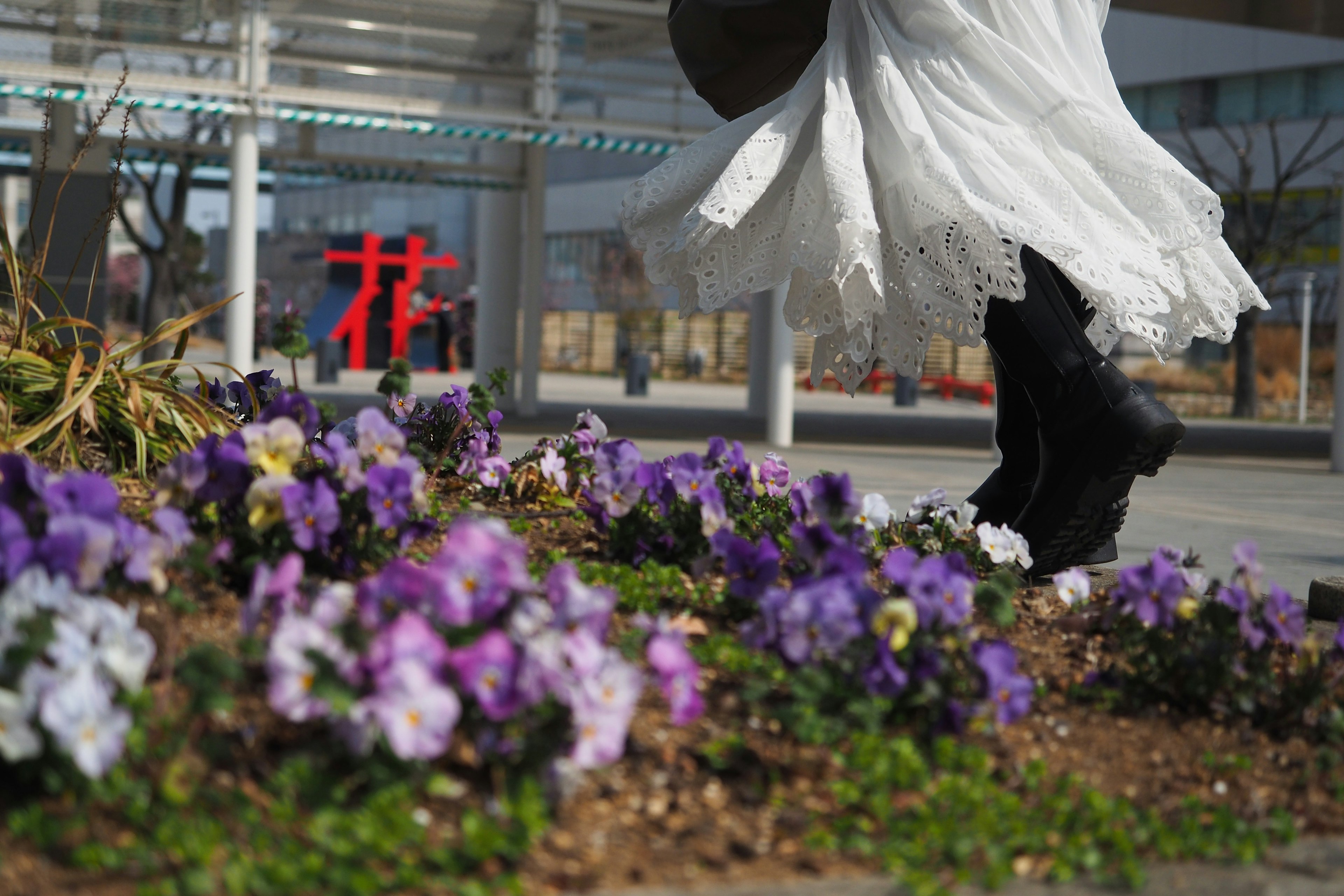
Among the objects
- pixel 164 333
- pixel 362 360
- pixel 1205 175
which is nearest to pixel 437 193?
pixel 362 360

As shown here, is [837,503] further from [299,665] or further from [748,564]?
[299,665]

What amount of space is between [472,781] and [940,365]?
115ft

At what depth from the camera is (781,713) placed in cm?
170

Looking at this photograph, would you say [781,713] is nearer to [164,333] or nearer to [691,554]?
[691,554]

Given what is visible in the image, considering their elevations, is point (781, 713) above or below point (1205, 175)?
below

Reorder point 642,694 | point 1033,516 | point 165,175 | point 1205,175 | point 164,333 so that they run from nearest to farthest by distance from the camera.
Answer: point 642,694 → point 1033,516 → point 164,333 → point 1205,175 → point 165,175

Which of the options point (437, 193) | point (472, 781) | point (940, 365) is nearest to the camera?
point (472, 781)

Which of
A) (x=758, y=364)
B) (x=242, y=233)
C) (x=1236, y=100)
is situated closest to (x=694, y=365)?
(x=1236, y=100)

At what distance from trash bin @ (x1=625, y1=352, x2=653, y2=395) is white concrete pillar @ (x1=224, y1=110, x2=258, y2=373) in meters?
12.2

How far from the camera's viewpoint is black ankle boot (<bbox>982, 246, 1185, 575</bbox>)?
2.39 metres

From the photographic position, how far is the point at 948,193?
7.93 feet

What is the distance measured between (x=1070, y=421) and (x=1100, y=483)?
0.43 feet

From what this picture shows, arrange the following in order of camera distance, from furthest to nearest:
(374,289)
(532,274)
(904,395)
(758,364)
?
(374,289) < (904,395) < (758,364) < (532,274)

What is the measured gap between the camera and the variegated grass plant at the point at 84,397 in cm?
245
